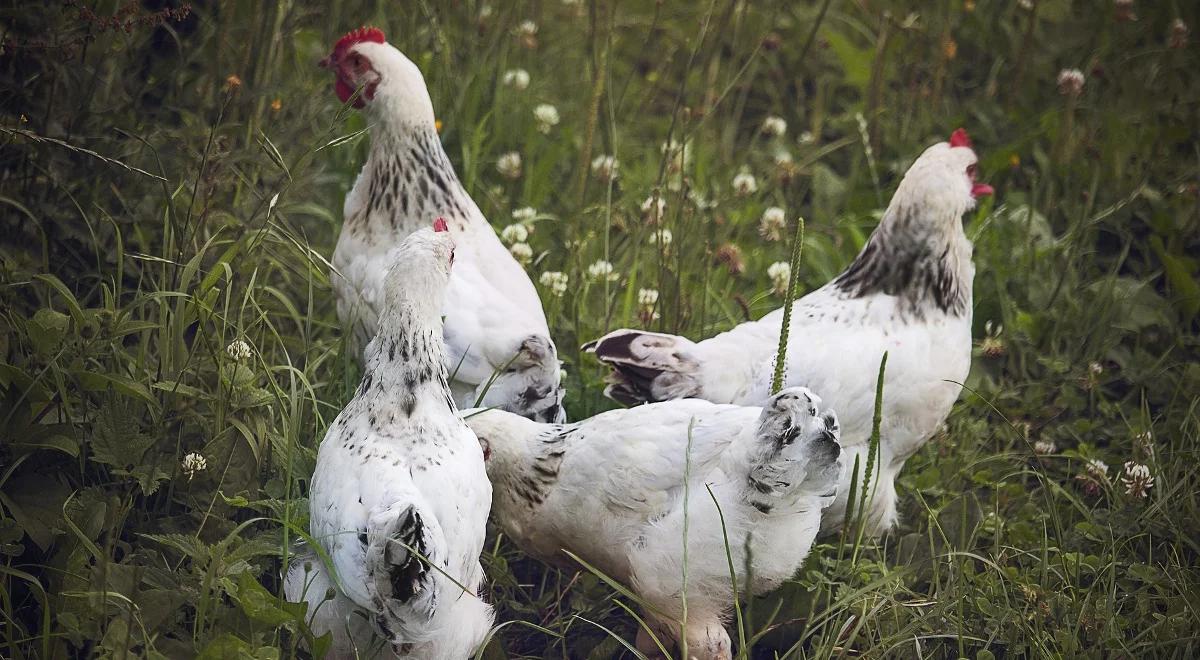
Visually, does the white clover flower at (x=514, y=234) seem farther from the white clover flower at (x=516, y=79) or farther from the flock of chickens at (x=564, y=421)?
the white clover flower at (x=516, y=79)

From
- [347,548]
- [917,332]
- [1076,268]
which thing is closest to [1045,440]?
[917,332]

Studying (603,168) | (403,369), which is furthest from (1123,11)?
(403,369)

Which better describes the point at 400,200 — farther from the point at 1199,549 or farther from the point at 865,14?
the point at 865,14

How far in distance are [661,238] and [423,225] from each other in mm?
825

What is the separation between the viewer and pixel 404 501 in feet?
7.73

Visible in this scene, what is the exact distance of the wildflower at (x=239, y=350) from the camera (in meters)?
2.99

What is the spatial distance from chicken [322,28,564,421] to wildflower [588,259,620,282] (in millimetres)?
345

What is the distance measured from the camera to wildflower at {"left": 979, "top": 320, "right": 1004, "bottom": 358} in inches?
162

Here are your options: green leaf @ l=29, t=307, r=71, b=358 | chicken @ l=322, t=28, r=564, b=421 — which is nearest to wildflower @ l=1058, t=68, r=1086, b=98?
chicken @ l=322, t=28, r=564, b=421

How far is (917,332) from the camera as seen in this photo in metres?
3.55

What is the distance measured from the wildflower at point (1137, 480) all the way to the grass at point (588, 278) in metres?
0.06

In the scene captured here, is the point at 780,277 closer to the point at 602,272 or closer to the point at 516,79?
the point at 602,272

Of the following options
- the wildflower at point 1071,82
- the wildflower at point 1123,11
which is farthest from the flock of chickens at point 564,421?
the wildflower at point 1123,11

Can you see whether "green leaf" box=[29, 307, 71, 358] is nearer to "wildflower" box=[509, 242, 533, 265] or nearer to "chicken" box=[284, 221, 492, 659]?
"chicken" box=[284, 221, 492, 659]
